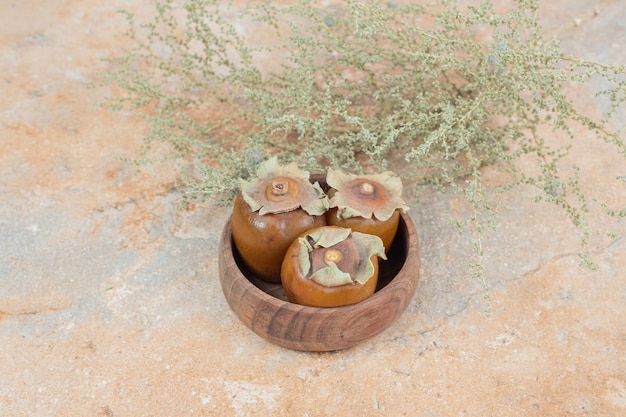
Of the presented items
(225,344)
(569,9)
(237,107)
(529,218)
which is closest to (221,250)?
(225,344)

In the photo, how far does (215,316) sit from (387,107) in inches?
25.9

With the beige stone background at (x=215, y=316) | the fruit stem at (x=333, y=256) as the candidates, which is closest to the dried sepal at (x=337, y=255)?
the fruit stem at (x=333, y=256)

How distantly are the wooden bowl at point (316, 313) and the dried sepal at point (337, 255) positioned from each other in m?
0.05

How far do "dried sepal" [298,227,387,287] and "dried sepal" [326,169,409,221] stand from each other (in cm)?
6

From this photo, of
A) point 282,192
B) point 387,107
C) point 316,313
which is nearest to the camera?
point 316,313

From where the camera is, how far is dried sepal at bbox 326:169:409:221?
125 centimetres

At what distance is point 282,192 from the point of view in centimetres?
125

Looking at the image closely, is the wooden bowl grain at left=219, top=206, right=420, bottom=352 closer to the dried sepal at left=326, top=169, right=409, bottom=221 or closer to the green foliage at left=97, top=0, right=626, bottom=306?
the dried sepal at left=326, top=169, right=409, bottom=221

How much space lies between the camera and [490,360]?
1261 mm

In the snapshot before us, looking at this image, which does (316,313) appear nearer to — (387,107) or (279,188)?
(279,188)

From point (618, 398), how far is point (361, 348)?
1.42ft

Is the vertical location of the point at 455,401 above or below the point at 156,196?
above

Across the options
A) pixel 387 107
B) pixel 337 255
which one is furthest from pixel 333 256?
pixel 387 107

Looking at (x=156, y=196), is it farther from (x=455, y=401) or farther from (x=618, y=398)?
(x=618, y=398)
